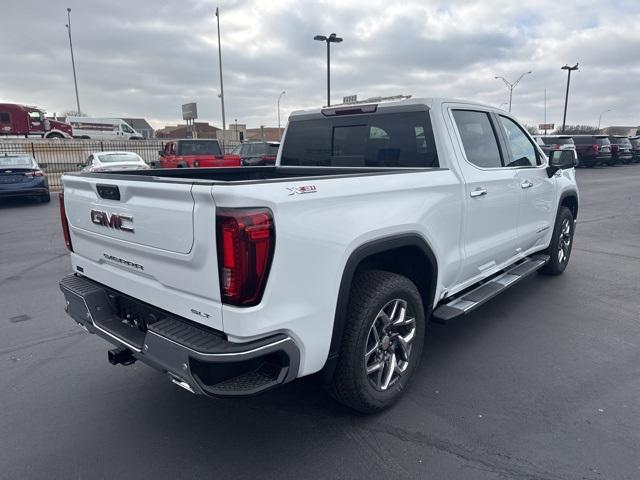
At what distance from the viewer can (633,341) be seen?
4188mm

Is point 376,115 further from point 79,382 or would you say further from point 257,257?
point 79,382

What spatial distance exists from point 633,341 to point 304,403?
2.96 m

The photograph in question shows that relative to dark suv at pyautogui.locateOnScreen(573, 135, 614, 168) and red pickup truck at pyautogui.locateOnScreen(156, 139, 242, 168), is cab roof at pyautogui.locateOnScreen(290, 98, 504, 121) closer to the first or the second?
red pickup truck at pyautogui.locateOnScreen(156, 139, 242, 168)

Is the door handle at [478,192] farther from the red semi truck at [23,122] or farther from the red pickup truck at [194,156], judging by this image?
the red semi truck at [23,122]

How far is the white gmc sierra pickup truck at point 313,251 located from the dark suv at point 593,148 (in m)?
28.0

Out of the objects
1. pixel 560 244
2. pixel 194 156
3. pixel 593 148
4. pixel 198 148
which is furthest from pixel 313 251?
pixel 593 148

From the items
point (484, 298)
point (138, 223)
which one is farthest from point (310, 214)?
point (484, 298)

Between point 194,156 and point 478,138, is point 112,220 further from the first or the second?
point 194,156

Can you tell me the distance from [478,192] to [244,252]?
2.27m

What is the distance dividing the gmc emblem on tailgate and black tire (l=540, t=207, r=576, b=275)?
4842 millimetres

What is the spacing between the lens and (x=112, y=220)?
2807mm

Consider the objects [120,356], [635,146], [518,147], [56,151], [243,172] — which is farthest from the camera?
[635,146]

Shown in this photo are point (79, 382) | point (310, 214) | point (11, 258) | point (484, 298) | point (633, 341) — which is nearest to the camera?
point (310, 214)

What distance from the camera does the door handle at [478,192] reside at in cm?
370
